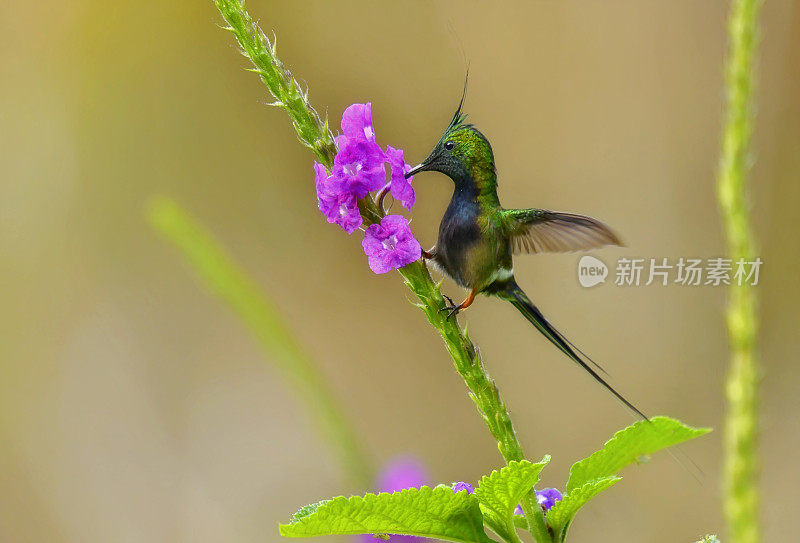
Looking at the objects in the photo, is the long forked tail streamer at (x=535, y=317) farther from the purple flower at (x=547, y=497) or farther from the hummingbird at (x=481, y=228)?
the purple flower at (x=547, y=497)

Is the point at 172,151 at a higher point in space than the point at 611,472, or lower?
higher

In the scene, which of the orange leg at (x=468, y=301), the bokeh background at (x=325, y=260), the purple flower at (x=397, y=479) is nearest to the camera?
the orange leg at (x=468, y=301)

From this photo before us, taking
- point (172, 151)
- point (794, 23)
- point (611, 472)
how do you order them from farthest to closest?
point (172, 151) → point (794, 23) → point (611, 472)

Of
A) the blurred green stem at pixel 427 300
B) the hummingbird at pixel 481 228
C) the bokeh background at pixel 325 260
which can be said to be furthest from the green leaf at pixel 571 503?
the bokeh background at pixel 325 260

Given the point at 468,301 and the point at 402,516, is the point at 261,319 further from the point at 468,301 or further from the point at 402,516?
the point at 402,516

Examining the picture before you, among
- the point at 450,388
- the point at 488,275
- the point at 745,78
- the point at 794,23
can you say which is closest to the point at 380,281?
the point at 450,388

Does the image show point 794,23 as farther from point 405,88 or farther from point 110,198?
point 110,198

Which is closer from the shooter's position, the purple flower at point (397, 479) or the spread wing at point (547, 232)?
the spread wing at point (547, 232)
